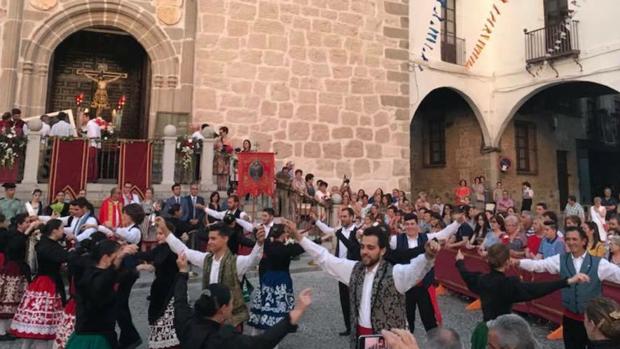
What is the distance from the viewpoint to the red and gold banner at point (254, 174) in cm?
975

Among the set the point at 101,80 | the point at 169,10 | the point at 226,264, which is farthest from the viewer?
the point at 101,80

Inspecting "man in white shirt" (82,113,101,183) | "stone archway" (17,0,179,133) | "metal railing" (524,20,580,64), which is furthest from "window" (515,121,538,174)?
"man in white shirt" (82,113,101,183)

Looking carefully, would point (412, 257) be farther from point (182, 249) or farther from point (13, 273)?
point (13, 273)

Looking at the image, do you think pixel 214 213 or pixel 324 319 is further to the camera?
pixel 214 213

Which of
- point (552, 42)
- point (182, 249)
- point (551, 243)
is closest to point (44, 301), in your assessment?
point (182, 249)

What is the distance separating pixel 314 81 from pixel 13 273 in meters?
9.65

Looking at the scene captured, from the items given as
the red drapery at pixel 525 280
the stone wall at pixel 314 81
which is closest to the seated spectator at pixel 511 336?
the red drapery at pixel 525 280

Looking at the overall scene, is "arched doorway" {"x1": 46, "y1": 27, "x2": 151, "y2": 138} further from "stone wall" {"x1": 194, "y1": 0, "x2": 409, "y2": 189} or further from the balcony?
the balcony

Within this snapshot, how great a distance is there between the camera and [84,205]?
5777mm

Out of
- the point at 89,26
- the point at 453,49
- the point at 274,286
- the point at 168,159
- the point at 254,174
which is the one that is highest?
the point at 453,49

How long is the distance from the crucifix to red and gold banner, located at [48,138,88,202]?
11.1 feet

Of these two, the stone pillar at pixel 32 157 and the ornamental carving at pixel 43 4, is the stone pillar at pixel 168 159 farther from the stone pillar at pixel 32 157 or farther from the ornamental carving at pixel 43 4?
the ornamental carving at pixel 43 4

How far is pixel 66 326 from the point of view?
396 cm

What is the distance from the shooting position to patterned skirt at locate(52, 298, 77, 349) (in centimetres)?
394
